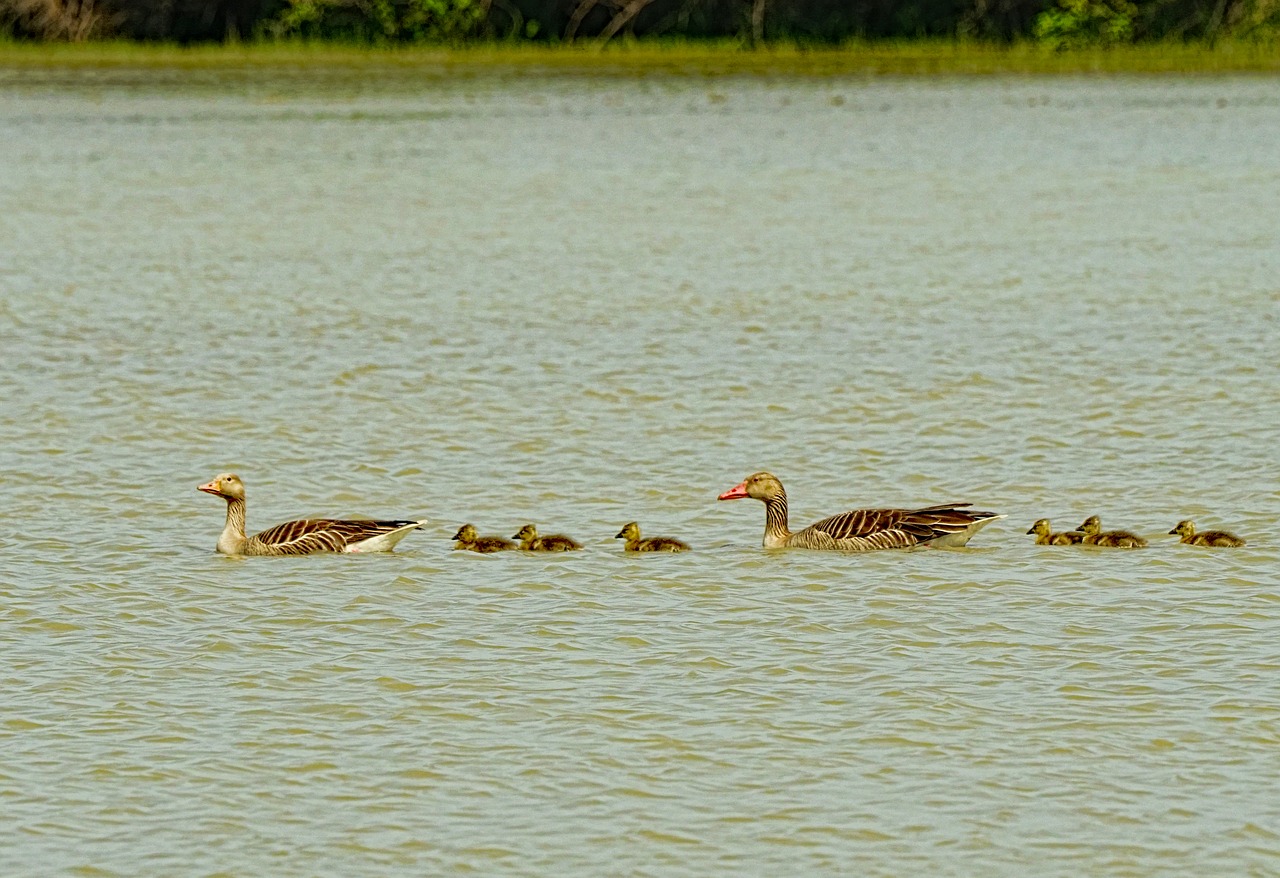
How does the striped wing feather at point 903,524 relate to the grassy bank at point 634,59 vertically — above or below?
below

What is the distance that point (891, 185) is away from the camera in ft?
116

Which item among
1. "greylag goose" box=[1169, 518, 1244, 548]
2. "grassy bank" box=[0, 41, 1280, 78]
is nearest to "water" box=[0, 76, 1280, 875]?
"greylag goose" box=[1169, 518, 1244, 548]

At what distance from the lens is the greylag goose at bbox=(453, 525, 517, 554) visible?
12859 mm

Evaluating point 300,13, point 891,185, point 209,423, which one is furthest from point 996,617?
point 300,13

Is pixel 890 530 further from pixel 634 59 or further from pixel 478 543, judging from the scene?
pixel 634 59

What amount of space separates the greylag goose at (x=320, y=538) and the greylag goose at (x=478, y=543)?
231 millimetres

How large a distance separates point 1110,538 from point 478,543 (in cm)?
331

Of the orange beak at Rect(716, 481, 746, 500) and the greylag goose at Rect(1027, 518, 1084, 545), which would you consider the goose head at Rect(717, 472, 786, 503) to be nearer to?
the orange beak at Rect(716, 481, 746, 500)

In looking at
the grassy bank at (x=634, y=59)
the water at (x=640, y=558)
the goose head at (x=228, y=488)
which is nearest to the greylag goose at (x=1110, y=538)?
the water at (x=640, y=558)

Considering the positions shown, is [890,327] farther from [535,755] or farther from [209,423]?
[535,755]

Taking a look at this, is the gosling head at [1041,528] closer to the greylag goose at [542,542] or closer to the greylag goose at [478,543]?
the greylag goose at [542,542]

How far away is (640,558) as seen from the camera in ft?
41.9

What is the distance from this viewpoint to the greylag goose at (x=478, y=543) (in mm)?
12859

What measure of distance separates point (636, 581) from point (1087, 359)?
7868 mm
